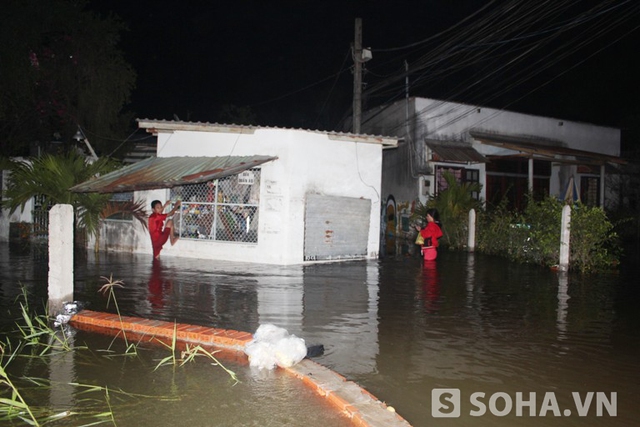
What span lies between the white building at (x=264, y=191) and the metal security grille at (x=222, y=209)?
0.08 ft

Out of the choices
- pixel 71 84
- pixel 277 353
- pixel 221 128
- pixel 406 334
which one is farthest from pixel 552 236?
pixel 71 84

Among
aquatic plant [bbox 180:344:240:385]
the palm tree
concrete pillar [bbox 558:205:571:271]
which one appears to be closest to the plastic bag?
aquatic plant [bbox 180:344:240:385]

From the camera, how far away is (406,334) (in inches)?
260

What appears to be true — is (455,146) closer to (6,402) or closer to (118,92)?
(118,92)

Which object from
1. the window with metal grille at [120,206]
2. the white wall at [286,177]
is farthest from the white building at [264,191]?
the window with metal grille at [120,206]

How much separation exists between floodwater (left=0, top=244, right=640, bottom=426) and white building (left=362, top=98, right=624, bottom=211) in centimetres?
855

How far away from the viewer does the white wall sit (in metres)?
12.4

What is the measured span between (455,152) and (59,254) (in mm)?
15807

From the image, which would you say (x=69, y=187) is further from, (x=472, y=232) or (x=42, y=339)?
(x=472, y=232)

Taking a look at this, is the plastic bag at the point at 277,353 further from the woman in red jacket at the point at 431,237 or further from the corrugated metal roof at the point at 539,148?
the corrugated metal roof at the point at 539,148

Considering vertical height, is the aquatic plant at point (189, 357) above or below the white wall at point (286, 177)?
below

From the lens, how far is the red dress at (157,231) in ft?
41.9

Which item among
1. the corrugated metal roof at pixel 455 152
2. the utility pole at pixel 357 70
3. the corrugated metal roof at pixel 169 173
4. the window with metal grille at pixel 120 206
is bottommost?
the window with metal grille at pixel 120 206

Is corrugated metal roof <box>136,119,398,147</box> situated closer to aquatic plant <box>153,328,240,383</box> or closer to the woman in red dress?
the woman in red dress
